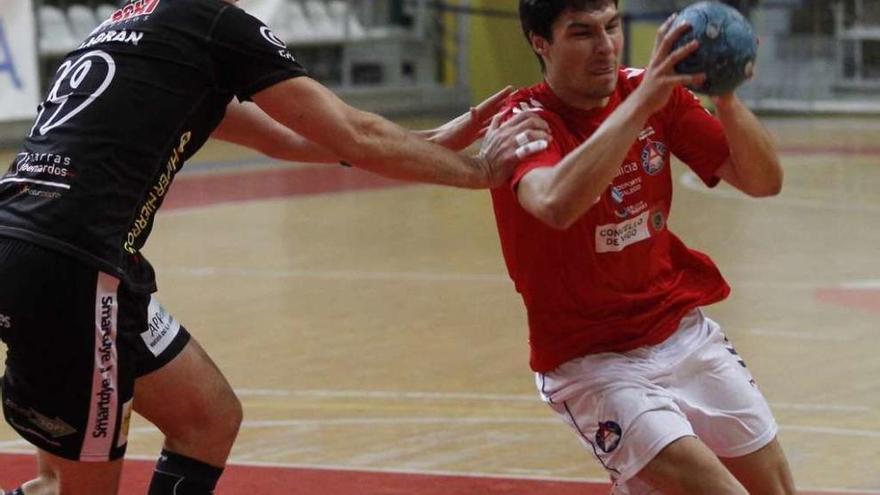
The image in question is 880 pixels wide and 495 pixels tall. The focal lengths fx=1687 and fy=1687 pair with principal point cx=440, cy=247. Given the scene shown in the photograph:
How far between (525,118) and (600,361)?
653 mm

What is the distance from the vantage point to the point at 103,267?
398 centimetres

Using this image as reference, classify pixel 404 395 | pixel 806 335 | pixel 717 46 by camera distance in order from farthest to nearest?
1. pixel 806 335
2. pixel 404 395
3. pixel 717 46

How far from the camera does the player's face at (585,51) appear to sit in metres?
4.20

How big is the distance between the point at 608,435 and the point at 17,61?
44.4 ft

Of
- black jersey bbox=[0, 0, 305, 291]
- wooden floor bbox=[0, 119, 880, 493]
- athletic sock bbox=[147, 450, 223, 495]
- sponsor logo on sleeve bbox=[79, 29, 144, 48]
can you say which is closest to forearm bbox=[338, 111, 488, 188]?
black jersey bbox=[0, 0, 305, 291]

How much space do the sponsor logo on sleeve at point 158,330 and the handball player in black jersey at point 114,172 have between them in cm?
7

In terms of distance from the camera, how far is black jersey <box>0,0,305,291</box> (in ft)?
13.0

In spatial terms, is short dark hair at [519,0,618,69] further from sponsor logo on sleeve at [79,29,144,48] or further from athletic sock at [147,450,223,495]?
athletic sock at [147,450,223,495]

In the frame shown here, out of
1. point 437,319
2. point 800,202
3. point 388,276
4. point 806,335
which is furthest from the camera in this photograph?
point 800,202

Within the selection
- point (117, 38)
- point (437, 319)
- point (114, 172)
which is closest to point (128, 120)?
point (114, 172)

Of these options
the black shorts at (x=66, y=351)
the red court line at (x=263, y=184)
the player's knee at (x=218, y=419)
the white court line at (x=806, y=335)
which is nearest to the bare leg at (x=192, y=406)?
the player's knee at (x=218, y=419)

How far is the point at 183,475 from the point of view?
4.50 metres

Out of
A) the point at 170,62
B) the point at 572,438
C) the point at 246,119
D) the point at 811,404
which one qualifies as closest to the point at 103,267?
the point at 170,62

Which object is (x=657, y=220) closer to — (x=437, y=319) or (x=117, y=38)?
(x=117, y=38)
